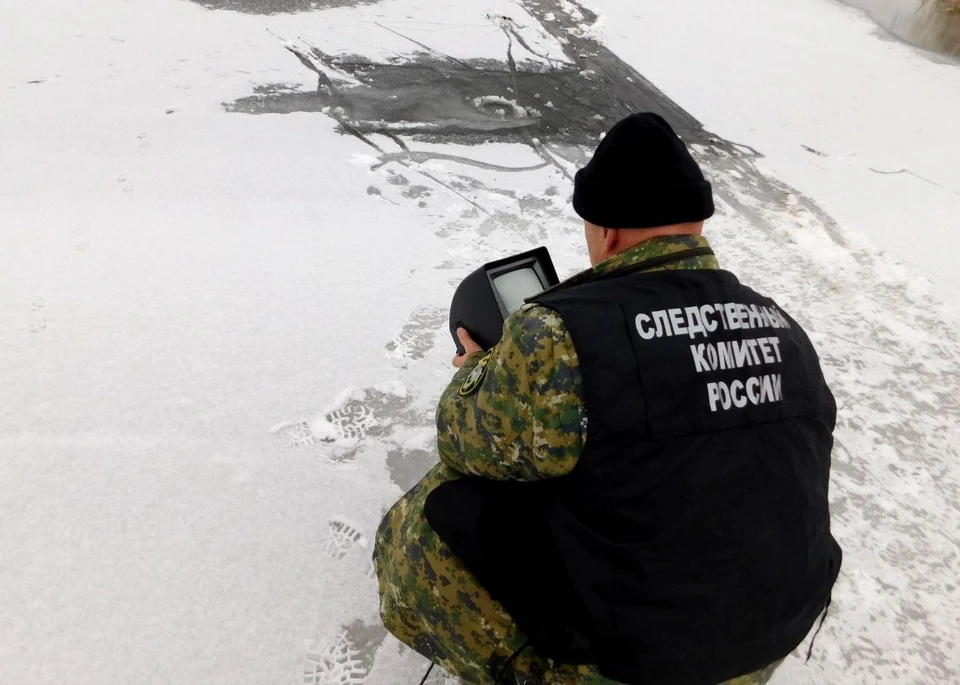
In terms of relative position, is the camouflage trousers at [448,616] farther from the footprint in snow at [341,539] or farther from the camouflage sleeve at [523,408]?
the footprint in snow at [341,539]

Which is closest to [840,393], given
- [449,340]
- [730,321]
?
[449,340]

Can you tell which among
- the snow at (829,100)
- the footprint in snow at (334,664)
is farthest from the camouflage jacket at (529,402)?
the snow at (829,100)

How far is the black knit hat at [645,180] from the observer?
3.10 feet

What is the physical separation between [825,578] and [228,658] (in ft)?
4.06

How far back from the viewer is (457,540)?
1052 mm

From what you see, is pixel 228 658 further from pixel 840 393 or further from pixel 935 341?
pixel 935 341

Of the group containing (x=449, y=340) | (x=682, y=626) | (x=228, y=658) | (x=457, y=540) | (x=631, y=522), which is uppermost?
(x=631, y=522)

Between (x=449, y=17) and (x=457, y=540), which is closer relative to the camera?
(x=457, y=540)

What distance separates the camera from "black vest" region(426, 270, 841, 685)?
83 centimetres

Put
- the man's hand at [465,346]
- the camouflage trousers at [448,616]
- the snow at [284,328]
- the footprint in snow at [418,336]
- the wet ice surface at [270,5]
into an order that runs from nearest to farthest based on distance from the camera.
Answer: the camouflage trousers at [448,616]
the man's hand at [465,346]
the snow at [284,328]
the footprint in snow at [418,336]
the wet ice surface at [270,5]

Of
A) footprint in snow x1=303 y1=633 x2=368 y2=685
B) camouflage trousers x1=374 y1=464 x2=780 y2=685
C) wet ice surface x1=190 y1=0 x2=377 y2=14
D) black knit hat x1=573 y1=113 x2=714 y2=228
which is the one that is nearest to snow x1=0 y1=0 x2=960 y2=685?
footprint in snow x1=303 y1=633 x2=368 y2=685

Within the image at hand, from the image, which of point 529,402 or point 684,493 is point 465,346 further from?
point 684,493

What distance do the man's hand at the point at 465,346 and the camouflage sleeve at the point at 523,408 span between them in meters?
0.26

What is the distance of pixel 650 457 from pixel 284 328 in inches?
65.4
